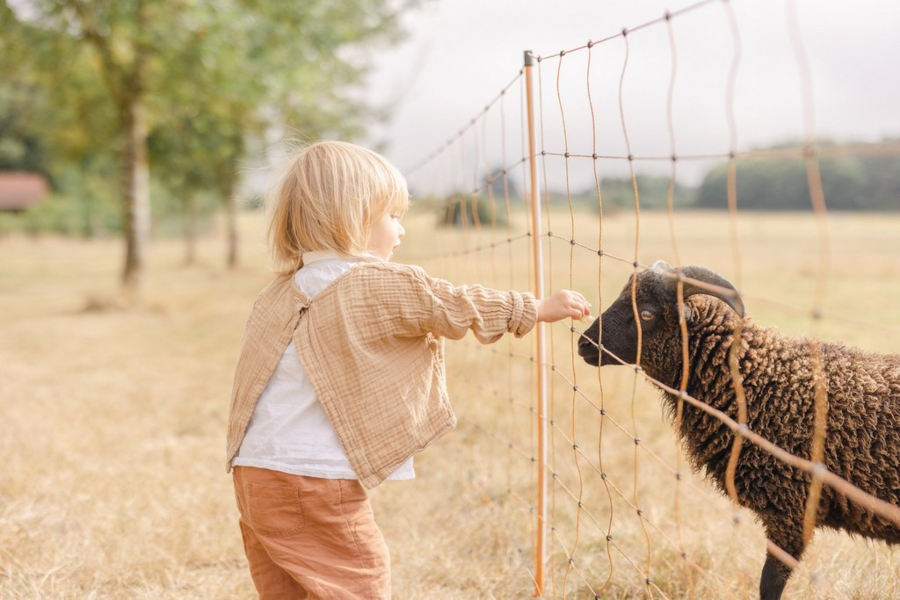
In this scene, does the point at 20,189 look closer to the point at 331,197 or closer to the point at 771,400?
the point at 331,197

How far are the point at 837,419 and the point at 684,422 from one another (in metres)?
0.53

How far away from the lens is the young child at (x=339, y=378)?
2232 millimetres

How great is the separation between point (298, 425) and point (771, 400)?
1.61 meters

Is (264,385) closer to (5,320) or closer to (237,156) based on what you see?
(5,320)

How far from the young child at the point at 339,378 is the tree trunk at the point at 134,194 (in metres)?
12.5

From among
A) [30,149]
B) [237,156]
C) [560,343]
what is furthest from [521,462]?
[30,149]

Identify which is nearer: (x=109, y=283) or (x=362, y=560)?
(x=362, y=560)

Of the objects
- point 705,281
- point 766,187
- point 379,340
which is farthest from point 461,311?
point 766,187

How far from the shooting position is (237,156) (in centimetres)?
1905

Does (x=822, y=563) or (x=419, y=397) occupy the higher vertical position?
(x=419, y=397)

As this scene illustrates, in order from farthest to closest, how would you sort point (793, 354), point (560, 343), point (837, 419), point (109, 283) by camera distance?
1. point (109, 283)
2. point (560, 343)
3. point (793, 354)
4. point (837, 419)

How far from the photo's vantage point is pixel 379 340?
227 cm

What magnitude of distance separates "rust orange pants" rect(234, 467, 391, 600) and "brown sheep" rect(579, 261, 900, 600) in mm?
1035

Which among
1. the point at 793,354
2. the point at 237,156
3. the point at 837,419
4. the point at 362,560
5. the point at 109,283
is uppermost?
the point at 237,156
